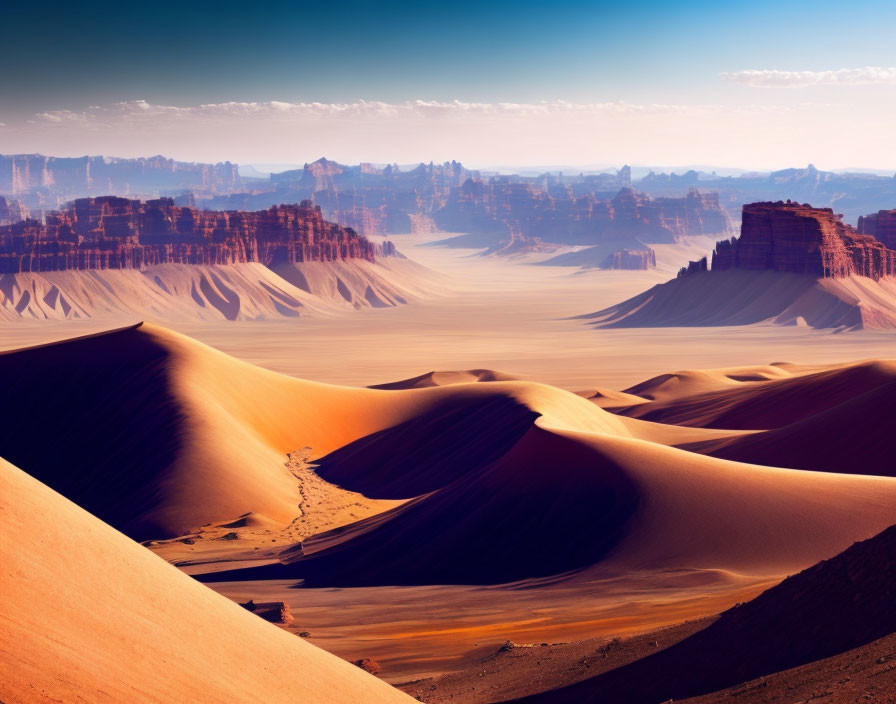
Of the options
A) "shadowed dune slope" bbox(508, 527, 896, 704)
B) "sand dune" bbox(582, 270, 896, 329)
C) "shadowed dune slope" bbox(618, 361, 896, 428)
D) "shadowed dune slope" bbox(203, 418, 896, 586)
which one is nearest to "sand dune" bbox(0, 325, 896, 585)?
"shadowed dune slope" bbox(203, 418, 896, 586)

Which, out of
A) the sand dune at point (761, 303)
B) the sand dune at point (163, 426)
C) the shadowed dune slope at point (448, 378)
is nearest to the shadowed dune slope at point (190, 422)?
the sand dune at point (163, 426)

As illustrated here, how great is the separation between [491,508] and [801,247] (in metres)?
143

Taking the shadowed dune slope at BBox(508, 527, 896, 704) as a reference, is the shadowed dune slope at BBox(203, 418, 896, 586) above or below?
below

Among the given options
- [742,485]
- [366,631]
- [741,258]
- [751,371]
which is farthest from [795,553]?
[741,258]

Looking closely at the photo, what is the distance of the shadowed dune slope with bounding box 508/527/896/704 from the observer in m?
18.0

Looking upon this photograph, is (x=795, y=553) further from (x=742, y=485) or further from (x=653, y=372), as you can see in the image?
(x=653, y=372)

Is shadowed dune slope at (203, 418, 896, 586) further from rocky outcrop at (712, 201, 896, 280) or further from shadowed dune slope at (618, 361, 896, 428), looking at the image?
Result: rocky outcrop at (712, 201, 896, 280)

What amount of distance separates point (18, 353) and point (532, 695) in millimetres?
49570

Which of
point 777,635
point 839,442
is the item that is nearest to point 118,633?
point 777,635

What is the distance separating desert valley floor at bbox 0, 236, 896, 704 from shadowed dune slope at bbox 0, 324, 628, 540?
6.0 inches

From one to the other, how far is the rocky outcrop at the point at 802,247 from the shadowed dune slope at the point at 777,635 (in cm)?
15606

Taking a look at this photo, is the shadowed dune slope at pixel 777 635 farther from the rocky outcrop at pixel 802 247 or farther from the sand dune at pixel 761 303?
the rocky outcrop at pixel 802 247

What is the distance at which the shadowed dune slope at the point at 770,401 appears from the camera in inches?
2450

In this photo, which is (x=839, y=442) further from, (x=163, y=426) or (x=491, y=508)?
(x=163, y=426)
